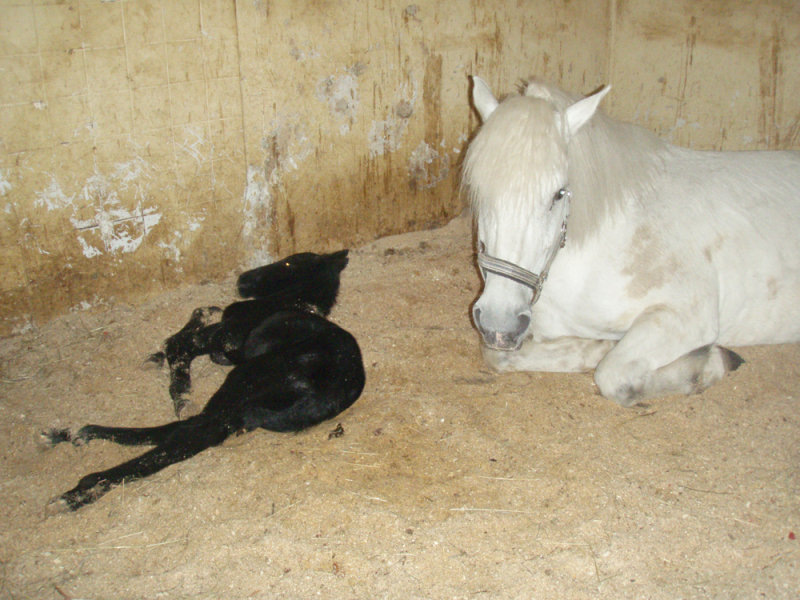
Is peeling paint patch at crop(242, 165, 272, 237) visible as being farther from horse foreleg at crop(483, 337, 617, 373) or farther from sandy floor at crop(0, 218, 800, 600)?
horse foreleg at crop(483, 337, 617, 373)

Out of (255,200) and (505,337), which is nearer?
(505,337)

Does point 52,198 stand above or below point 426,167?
above

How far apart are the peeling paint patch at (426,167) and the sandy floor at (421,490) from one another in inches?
63.0

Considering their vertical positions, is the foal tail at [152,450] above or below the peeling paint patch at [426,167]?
below

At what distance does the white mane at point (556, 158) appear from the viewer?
2.67m

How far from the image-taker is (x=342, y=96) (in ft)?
14.1

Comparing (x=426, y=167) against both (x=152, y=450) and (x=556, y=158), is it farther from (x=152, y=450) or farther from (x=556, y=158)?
(x=152, y=450)

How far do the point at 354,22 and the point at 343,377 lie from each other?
2342 millimetres

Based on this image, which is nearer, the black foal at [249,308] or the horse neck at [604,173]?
the horse neck at [604,173]

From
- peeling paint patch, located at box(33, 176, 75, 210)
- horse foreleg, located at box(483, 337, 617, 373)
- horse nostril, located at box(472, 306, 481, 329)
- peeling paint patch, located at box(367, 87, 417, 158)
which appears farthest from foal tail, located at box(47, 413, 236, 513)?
peeling paint patch, located at box(367, 87, 417, 158)

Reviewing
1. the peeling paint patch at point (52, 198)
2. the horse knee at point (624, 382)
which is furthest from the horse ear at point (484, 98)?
the peeling paint patch at point (52, 198)

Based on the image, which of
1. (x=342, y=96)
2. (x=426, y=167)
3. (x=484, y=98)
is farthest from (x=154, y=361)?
(x=426, y=167)

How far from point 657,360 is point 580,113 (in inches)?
46.2

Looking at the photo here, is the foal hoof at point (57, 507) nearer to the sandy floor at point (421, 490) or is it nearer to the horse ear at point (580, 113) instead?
the sandy floor at point (421, 490)
